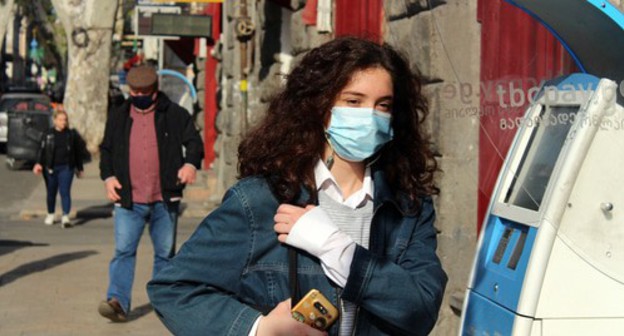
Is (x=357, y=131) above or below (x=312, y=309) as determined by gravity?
above

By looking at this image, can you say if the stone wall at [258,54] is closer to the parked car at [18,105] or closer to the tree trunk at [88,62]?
Result: the tree trunk at [88,62]

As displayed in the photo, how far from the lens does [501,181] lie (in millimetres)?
3473

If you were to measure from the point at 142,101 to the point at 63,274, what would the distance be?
3362 mm

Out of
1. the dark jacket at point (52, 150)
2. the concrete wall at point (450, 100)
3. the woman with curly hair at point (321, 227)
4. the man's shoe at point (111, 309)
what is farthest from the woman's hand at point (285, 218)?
the dark jacket at point (52, 150)

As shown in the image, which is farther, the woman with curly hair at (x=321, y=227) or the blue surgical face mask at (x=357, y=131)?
the blue surgical face mask at (x=357, y=131)

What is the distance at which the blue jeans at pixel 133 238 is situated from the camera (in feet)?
27.5

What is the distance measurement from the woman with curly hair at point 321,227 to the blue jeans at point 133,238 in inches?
210

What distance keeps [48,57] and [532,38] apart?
7766 centimetres

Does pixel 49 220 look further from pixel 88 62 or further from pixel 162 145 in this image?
pixel 88 62

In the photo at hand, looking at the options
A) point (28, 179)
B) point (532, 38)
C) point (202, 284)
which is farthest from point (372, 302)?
point (28, 179)

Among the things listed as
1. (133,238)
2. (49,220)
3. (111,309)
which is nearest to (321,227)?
(133,238)

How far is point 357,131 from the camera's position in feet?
9.67

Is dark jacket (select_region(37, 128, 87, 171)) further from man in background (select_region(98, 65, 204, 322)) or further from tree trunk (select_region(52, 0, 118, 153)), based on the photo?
tree trunk (select_region(52, 0, 118, 153))

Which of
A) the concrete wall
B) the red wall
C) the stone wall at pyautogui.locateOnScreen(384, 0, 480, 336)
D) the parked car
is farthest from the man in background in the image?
the parked car
